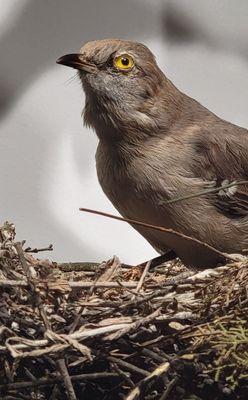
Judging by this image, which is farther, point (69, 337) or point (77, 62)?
point (77, 62)

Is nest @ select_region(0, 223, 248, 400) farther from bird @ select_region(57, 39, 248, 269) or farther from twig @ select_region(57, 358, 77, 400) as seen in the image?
bird @ select_region(57, 39, 248, 269)

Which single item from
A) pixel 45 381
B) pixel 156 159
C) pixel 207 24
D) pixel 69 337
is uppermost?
pixel 207 24

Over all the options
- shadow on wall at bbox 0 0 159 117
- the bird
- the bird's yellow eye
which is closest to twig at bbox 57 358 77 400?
the bird

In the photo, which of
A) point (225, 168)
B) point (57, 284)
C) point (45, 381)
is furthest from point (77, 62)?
point (45, 381)

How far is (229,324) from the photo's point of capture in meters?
2.31

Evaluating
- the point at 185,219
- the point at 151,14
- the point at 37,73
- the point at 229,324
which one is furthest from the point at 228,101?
the point at 229,324

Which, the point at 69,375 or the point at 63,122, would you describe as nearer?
the point at 69,375

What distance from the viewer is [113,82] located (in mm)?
3020

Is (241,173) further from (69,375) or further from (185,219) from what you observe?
(69,375)

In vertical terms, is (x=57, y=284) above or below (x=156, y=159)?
below

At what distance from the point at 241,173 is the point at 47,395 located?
3.57 ft

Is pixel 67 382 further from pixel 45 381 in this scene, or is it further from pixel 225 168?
pixel 225 168

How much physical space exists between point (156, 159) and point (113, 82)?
266 millimetres

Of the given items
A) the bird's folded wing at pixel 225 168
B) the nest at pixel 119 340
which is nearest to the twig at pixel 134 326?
the nest at pixel 119 340
